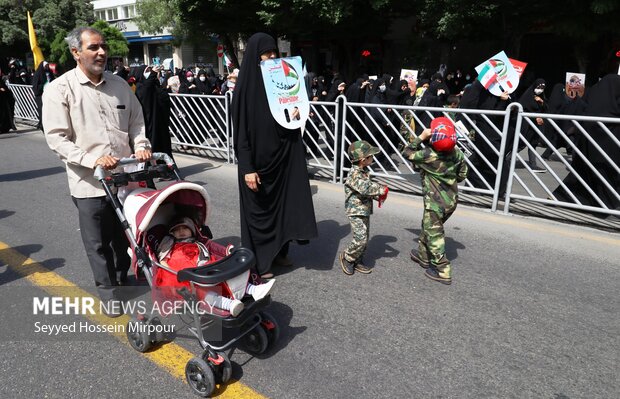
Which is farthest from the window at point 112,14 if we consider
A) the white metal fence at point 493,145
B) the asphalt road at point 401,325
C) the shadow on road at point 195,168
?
Result: the asphalt road at point 401,325

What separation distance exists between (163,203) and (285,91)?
1371mm

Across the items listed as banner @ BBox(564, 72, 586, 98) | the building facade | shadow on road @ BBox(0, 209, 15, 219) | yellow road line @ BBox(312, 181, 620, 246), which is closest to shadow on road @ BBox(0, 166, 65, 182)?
shadow on road @ BBox(0, 209, 15, 219)

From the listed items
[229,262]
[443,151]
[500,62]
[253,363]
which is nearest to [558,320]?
[443,151]

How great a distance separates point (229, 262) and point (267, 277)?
1.47 meters

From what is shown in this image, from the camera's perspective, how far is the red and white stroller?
2477mm

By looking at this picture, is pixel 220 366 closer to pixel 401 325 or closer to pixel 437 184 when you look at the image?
pixel 401 325

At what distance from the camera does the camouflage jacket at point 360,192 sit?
3.86 meters

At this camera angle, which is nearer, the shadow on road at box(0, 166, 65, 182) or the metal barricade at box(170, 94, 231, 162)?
the shadow on road at box(0, 166, 65, 182)

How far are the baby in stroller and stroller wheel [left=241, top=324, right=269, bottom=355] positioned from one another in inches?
12.2

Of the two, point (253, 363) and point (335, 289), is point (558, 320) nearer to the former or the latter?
point (335, 289)

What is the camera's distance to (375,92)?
976cm

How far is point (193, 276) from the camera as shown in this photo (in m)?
2.38

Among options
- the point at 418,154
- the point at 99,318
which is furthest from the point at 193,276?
the point at 418,154

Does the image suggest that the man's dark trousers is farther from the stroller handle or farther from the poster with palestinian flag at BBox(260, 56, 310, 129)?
the poster with palestinian flag at BBox(260, 56, 310, 129)
